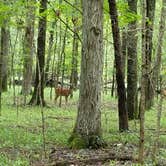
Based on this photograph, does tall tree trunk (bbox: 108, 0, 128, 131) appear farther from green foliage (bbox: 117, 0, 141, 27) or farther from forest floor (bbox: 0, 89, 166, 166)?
green foliage (bbox: 117, 0, 141, 27)

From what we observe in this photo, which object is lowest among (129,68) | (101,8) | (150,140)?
(150,140)

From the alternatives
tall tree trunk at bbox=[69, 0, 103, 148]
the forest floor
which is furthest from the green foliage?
tall tree trunk at bbox=[69, 0, 103, 148]

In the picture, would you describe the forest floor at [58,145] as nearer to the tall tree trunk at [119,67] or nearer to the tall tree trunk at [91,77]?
the tall tree trunk at [91,77]

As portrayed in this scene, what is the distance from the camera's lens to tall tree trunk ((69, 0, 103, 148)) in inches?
452

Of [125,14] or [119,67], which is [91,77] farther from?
[125,14]

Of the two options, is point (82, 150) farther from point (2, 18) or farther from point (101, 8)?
point (2, 18)

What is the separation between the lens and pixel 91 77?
454 inches

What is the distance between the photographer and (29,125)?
1625 cm

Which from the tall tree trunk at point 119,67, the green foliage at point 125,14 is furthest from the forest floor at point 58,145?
the green foliage at point 125,14

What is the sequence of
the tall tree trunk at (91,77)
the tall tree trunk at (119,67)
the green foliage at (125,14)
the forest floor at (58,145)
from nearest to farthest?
1. the forest floor at (58,145)
2. the tall tree trunk at (91,77)
3. the tall tree trunk at (119,67)
4. the green foliage at (125,14)

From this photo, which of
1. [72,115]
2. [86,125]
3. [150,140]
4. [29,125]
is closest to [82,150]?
[86,125]

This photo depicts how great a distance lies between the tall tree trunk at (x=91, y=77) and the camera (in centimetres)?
1148

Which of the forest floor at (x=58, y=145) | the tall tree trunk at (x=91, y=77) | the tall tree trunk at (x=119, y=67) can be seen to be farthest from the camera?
the tall tree trunk at (x=119, y=67)

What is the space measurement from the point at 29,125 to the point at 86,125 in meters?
5.11
